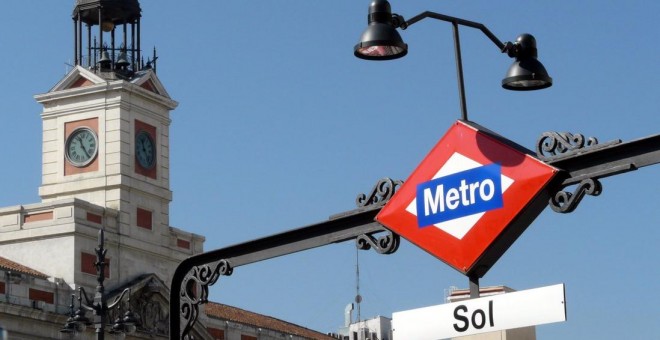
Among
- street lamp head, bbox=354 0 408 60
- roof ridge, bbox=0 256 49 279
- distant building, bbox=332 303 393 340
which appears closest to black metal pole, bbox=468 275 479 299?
street lamp head, bbox=354 0 408 60

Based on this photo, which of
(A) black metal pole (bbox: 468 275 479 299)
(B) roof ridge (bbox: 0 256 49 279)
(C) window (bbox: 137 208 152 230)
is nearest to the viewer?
(A) black metal pole (bbox: 468 275 479 299)

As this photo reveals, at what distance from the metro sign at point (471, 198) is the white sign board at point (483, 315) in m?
0.30

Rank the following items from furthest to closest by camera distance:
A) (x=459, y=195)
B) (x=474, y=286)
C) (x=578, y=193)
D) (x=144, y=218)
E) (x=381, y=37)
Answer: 1. (x=144, y=218)
2. (x=381, y=37)
3. (x=459, y=195)
4. (x=474, y=286)
5. (x=578, y=193)

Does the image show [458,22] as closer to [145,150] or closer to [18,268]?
[18,268]

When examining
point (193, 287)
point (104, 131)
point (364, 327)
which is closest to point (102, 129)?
point (104, 131)

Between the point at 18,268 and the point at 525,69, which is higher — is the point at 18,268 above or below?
above

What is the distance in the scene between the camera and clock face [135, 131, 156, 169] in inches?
2137

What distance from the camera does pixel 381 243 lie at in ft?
32.4

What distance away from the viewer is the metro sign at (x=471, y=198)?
359 inches

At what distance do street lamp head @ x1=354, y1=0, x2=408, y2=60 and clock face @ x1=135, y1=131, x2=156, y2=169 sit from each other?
147 ft

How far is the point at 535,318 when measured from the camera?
8.80 m

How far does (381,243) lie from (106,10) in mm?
44224

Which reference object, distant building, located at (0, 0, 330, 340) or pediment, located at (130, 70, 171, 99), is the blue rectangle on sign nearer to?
distant building, located at (0, 0, 330, 340)

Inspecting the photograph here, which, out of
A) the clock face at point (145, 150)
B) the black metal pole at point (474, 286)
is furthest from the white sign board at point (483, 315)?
the clock face at point (145, 150)
